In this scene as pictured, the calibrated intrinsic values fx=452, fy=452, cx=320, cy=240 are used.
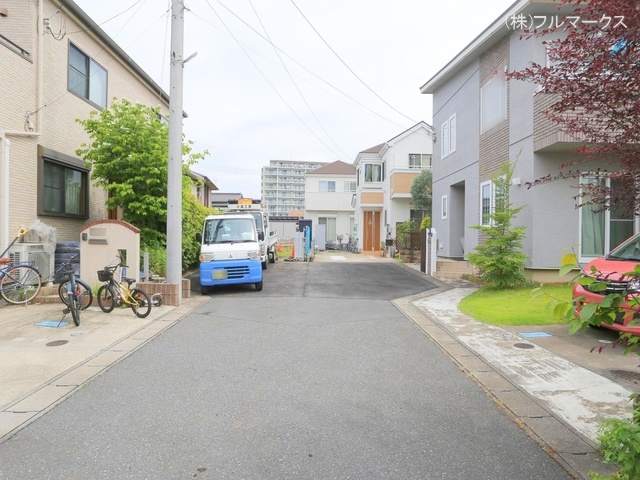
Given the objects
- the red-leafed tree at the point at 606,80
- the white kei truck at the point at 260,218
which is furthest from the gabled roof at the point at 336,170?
the red-leafed tree at the point at 606,80

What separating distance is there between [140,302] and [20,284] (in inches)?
103

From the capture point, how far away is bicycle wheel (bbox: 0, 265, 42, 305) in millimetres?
8844

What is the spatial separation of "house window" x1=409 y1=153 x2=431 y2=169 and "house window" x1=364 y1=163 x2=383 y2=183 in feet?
12.3

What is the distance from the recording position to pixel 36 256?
973 centimetres

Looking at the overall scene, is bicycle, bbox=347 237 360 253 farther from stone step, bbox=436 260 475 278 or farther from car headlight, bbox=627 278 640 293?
car headlight, bbox=627 278 640 293

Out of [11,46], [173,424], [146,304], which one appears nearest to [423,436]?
[173,424]

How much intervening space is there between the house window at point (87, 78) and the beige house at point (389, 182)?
16.5 m

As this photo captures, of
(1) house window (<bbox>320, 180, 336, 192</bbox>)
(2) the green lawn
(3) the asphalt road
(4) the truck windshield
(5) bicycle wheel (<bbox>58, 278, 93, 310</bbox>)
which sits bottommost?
(3) the asphalt road

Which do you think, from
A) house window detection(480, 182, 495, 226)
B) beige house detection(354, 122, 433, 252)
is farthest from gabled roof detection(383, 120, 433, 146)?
house window detection(480, 182, 495, 226)

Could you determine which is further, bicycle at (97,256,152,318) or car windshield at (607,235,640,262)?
bicycle at (97,256,152,318)

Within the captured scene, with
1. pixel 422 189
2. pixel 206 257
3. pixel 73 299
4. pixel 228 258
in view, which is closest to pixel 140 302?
pixel 73 299

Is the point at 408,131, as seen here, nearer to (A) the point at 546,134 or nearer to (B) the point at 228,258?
(A) the point at 546,134

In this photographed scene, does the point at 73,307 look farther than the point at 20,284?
No

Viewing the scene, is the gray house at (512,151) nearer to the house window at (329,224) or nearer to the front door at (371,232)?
the front door at (371,232)
